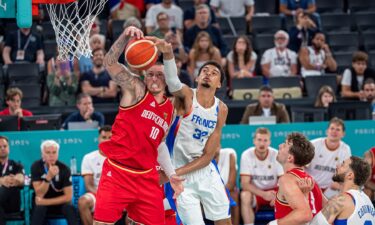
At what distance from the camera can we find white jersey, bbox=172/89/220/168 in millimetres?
10047

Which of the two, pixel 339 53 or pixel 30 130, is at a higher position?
pixel 339 53

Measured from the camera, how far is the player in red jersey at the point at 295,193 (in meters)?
8.76

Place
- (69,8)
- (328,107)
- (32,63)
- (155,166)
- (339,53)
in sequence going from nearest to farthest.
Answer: (155,166), (69,8), (328,107), (32,63), (339,53)

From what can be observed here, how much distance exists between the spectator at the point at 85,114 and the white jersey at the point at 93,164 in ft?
3.42

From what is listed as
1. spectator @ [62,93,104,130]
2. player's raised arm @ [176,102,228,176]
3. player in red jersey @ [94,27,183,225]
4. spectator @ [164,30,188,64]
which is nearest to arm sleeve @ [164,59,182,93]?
player in red jersey @ [94,27,183,225]

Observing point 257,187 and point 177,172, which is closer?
point 177,172

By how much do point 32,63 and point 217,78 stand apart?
6195 millimetres

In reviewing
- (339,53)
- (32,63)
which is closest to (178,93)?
(32,63)

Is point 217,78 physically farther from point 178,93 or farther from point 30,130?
point 30,130

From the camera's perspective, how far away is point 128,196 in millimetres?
9219

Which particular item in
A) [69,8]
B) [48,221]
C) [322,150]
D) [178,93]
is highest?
[69,8]

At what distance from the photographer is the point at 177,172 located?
9977mm

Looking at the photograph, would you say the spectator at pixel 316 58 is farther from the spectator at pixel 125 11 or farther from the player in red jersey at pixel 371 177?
the player in red jersey at pixel 371 177

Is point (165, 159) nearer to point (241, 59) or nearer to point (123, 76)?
point (123, 76)
